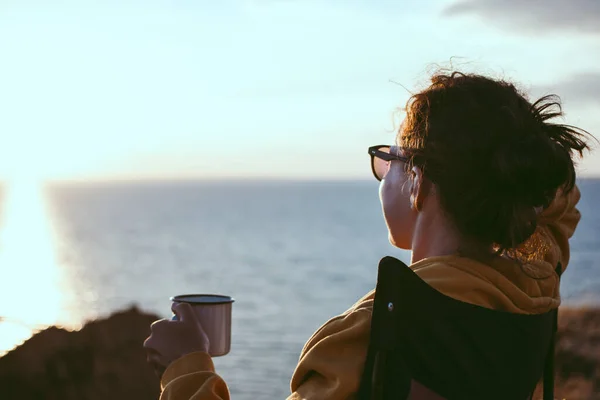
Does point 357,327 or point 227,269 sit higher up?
point 357,327

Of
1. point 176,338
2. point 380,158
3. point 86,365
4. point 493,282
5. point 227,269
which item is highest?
point 380,158

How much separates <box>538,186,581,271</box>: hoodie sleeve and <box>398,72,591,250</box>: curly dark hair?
1.28 ft

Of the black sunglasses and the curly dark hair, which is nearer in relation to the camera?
the curly dark hair

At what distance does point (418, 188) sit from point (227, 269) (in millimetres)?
60794

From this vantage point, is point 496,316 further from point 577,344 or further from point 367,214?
point 367,214

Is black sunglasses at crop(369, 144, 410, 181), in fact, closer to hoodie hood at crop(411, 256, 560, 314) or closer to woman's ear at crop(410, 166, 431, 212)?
woman's ear at crop(410, 166, 431, 212)

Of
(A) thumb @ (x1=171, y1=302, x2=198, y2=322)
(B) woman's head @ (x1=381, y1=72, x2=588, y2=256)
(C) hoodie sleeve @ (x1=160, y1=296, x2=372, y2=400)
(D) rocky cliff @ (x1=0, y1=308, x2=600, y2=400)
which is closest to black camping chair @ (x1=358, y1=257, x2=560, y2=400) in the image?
(C) hoodie sleeve @ (x1=160, y1=296, x2=372, y2=400)

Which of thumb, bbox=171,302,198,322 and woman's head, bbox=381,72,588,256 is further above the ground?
woman's head, bbox=381,72,588,256

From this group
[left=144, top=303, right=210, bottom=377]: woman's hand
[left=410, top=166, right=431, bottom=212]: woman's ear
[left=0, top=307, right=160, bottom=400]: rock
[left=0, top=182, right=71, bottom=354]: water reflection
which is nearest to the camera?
[left=410, top=166, right=431, bottom=212]: woman's ear

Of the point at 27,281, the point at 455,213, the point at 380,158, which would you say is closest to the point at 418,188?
the point at 455,213

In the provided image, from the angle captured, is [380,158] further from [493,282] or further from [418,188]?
[493,282]

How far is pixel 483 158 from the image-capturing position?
1.76 metres

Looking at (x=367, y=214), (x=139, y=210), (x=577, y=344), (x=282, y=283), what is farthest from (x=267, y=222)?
(x=577, y=344)

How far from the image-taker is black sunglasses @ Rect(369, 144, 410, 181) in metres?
2.02
